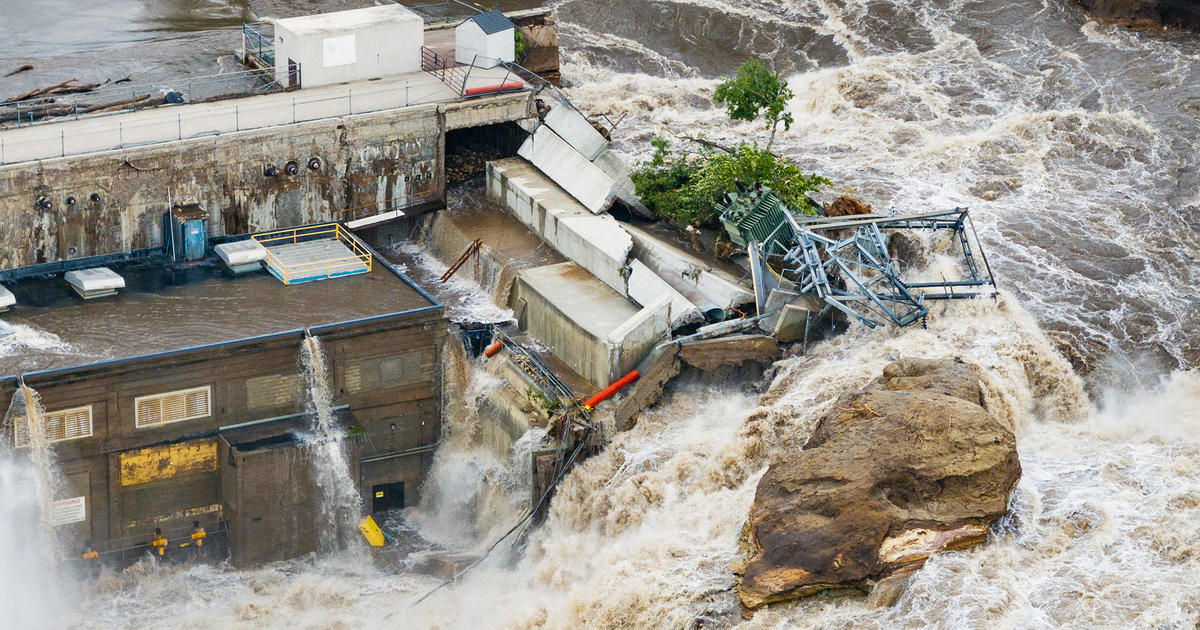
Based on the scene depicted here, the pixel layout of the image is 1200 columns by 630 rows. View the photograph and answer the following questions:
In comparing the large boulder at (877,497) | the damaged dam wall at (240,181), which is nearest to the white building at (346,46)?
the damaged dam wall at (240,181)

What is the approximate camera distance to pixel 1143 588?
116 feet

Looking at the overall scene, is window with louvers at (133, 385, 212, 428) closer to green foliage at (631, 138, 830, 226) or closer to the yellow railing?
the yellow railing

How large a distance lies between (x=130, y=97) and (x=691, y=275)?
22.2 metres

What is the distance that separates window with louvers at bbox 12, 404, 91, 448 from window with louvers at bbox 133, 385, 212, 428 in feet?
4.28

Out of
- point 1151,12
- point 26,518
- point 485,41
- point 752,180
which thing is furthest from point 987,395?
point 1151,12

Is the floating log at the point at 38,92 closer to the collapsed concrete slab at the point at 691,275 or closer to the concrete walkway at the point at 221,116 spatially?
the concrete walkway at the point at 221,116

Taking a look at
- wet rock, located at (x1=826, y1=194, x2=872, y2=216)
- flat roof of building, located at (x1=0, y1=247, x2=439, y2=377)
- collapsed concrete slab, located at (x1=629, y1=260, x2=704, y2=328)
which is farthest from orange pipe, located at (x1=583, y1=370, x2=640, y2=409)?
wet rock, located at (x1=826, y1=194, x2=872, y2=216)

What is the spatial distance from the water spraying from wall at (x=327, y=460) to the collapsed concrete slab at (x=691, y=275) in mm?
10275

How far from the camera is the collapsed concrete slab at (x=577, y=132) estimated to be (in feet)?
180

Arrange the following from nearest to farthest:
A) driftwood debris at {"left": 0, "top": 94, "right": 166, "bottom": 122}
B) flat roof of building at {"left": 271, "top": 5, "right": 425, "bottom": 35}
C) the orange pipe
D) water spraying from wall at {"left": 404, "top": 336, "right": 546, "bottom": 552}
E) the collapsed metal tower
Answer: the orange pipe, the collapsed metal tower, water spraying from wall at {"left": 404, "top": 336, "right": 546, "bottom": 552}, driftwood debris at {"left": 0, "top": 94, "right": 166, "bottom": 122}, flat roof of building at {"left": 271, "top": 5, "right": 425, "bottom": 35}

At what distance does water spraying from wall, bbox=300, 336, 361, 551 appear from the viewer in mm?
45219

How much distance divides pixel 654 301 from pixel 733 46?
2549 cm

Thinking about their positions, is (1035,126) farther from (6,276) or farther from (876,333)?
(6,276)

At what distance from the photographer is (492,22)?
189 feet
